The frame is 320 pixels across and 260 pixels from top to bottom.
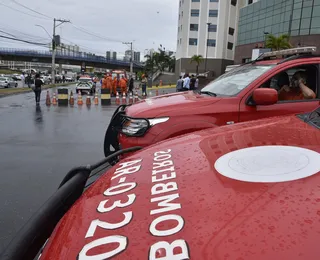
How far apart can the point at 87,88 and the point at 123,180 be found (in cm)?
2706

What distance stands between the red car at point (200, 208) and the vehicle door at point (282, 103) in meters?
1.70

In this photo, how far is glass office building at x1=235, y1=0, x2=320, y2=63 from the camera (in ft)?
132

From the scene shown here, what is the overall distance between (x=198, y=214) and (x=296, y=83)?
11.5ft

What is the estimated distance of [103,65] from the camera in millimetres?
101062

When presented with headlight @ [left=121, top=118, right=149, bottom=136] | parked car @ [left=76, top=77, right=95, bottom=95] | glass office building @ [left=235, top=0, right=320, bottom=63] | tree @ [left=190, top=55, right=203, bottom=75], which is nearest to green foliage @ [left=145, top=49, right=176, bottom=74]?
tree @ [left=190, top=55, right=203, bottom=75]

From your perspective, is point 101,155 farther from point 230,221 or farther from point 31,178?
point 230,221

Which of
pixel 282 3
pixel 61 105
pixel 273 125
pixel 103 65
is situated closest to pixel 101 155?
pixel 273 125

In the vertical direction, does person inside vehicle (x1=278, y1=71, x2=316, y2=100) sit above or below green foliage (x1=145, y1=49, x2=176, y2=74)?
below

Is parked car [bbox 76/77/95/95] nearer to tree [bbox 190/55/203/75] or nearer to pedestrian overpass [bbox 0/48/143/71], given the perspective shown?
tree [bbox 190/55/203/75]

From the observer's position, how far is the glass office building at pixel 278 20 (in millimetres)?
40250

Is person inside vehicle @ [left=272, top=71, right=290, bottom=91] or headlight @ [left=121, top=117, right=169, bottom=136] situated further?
person inside vehicle @ [left=272, top=71, right=290, bottom=91]

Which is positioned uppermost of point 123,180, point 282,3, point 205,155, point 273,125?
point 282,3

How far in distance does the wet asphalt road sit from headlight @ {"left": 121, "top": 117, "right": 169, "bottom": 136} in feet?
4.00

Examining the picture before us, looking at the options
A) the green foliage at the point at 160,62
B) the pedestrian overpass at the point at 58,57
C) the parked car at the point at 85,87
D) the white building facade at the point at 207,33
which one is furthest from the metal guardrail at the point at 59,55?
the parked car at the point at 85,87
